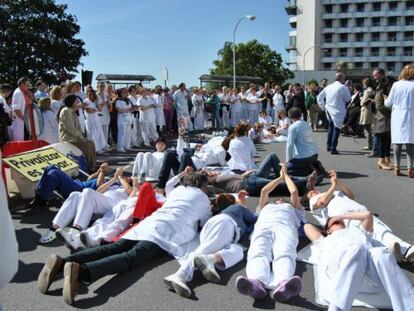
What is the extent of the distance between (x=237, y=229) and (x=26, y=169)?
3993 mm

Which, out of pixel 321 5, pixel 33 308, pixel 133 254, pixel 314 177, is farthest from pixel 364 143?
pixel 321 5

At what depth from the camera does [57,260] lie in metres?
4.04

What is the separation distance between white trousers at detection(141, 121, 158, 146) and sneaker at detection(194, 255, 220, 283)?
37.3 feet

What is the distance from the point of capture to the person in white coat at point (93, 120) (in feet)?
41.2

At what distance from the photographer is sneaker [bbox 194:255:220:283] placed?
4.16 metres

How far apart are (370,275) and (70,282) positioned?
8.27ft

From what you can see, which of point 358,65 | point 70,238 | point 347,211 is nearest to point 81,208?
point 70,238

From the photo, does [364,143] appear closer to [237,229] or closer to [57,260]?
[237,229]

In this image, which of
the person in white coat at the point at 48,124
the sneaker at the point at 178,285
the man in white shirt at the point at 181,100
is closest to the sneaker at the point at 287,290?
the sneaker at the point at 178,285

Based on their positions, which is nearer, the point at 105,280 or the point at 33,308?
the point at 33,308

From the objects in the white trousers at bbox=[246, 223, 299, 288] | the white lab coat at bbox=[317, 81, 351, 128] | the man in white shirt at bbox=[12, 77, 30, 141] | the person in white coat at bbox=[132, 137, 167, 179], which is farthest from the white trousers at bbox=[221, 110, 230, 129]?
the white trousers at bbox=[246, 223, 299, 288]

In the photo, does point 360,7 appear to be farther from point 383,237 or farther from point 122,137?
point 383,237

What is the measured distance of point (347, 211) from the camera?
5250 mm

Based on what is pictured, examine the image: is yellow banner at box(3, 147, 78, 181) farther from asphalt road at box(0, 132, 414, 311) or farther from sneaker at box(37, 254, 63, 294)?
sneaker at box(37, 254, 63, 294)
